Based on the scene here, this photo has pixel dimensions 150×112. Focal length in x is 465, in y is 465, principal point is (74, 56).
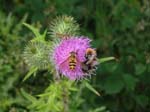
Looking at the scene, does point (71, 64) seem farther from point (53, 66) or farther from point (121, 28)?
point (121, 28)

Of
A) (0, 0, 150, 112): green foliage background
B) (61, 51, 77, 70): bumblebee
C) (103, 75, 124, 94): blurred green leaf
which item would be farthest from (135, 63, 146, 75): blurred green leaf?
(61, 51, 77, 70): bumblebee

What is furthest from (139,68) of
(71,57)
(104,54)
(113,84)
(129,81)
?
(71,57)

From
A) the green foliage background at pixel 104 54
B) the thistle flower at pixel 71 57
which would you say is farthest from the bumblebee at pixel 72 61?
the green foliage background at pixel 104 54

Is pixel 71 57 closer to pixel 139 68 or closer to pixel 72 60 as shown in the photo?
pixel 72 60

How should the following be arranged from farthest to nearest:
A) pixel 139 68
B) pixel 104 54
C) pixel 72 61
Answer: pixel 104 54 → pixel 139 68 → pixel 72 61

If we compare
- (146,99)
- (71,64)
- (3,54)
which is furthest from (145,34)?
(71,64)

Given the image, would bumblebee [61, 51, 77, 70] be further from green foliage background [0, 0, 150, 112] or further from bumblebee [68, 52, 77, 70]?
green foliage background [0, 0, 150, 112]
